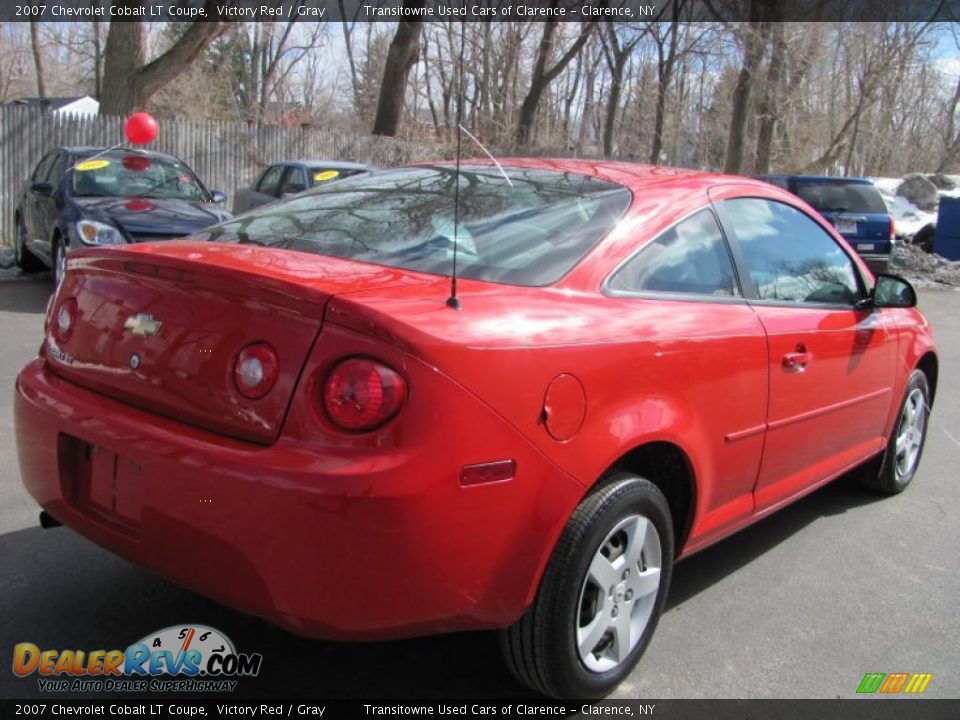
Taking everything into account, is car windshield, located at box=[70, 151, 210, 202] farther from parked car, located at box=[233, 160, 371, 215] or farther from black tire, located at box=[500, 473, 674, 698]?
black tire, located at box=[500, 473, 674, 698]

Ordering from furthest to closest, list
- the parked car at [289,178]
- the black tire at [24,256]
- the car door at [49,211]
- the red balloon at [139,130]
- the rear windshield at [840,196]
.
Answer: the rear windshield at [840,196] < the parked car at [289,178] < the black tire at [24,256] < the red balloon at [139,130] < the car door at [49,211]

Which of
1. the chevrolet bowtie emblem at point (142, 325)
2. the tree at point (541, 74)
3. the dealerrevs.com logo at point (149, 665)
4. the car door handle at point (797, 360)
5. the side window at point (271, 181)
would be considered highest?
the tree at point (541, 74)

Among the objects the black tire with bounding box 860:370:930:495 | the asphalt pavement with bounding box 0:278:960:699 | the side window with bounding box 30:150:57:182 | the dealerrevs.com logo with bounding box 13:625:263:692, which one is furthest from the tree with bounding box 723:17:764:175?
the dealerrevs.com logo with bounding box 13:625:263:692

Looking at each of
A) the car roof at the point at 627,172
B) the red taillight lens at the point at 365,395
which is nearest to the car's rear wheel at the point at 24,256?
the car roof at the point at 627,172

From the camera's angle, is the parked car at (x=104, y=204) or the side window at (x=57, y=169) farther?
the side window at (x=57, y=169)

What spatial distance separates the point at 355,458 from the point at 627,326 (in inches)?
39.5

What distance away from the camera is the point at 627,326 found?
275cm

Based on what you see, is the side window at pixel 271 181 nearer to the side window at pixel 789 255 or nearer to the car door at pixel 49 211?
the car door at pixel 49 211

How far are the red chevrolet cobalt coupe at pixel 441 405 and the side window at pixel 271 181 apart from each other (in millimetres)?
10782

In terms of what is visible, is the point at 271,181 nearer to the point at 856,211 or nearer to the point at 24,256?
the point at 24,256

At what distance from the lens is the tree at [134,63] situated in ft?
52.9

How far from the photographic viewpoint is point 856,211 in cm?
1400

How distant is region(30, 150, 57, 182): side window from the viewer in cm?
1108

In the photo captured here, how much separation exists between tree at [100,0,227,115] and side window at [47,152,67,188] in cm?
580
